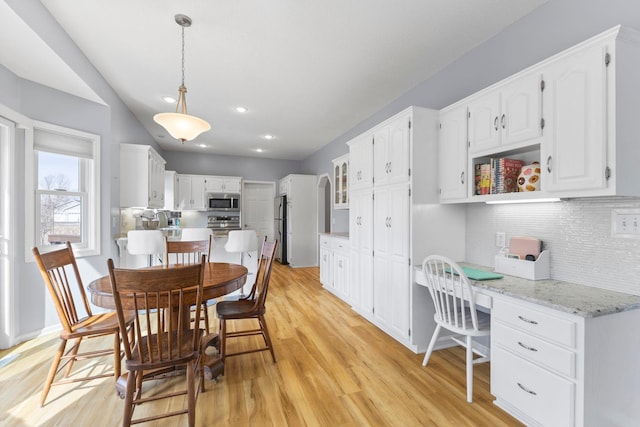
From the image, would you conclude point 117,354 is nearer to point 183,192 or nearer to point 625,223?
point 625,223

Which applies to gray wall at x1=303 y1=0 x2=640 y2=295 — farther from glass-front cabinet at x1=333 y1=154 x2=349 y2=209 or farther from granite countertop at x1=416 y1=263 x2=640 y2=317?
glass-front cabinet at x1=333 y1=154 x2=349 y2=209

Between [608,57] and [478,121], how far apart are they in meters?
0.82

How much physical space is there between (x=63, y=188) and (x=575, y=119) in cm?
458

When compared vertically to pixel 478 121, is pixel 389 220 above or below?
below

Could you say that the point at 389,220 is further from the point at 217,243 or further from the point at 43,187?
the point at 43,187

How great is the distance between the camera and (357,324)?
10.7ft

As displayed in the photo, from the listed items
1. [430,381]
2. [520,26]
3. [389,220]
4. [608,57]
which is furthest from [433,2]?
[430,381]

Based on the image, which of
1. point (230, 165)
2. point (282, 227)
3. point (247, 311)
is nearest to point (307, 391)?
point (247, 311)

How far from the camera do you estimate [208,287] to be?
1821 millimetres

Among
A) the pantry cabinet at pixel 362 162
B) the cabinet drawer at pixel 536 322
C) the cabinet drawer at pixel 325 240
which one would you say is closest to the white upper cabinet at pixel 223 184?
the cabinet drawer at pixel 325 240

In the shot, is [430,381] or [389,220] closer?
[430,381]

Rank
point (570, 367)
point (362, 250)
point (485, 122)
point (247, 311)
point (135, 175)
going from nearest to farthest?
point (570, 367), point (485, 122), point (247, 311), point (362, 250), point (135, 175)

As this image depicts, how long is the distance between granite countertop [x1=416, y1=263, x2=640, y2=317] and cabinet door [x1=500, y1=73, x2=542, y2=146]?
99 cm

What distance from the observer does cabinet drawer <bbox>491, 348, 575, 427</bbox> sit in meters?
1.46
